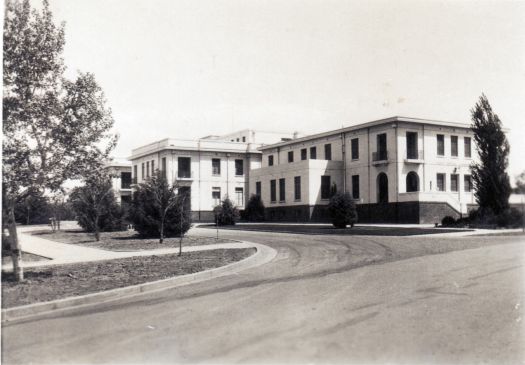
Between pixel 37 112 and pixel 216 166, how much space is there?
43.2m

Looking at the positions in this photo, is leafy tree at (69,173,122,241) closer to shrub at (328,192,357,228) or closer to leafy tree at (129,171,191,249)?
leafy tree at (129,171,191,249)

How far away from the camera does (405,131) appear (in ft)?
123

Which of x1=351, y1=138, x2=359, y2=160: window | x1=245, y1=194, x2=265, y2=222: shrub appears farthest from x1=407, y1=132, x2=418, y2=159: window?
x1=245, y1=194, x2=265, y2=222: shrub

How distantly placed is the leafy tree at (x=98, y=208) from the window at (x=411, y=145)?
2088 centimetres

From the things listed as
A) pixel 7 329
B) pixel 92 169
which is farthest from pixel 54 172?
pixel 7 329

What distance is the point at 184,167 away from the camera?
5191cm

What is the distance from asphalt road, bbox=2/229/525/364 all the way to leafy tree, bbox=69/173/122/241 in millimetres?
6142

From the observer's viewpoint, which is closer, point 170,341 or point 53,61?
point 170,341

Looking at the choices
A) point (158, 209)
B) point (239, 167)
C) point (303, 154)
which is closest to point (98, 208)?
point (158, 209)

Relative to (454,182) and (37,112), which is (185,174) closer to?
(454,182)

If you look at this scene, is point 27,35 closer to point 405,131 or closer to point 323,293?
point 323,293

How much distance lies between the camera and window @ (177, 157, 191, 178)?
5166 centimetres

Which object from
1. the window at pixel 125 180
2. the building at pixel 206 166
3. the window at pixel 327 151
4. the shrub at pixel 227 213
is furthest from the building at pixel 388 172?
the window at pixel 125 180

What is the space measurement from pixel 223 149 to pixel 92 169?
42.3 m
